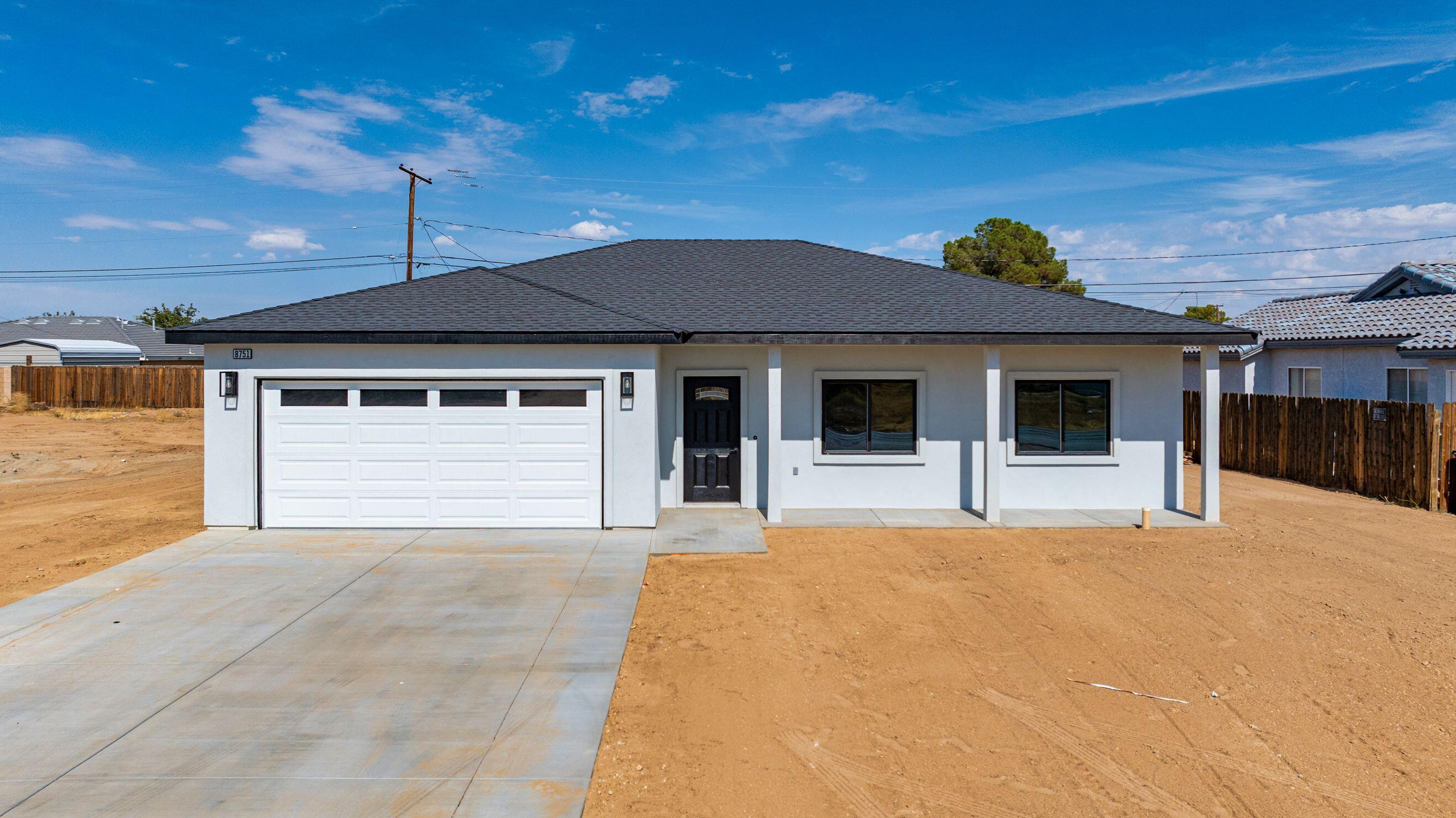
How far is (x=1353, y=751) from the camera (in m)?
4.88

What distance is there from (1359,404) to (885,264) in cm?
905

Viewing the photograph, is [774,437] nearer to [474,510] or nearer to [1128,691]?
[474,510]

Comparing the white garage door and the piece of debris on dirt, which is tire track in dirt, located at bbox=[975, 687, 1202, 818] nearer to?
the piece of debris on dirt

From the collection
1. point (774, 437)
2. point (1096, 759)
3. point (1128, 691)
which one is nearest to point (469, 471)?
point (774, 437)

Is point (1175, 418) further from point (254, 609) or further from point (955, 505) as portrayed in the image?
point (254, 609)

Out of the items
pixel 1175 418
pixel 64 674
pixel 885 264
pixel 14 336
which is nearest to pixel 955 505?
pixel 1175 418

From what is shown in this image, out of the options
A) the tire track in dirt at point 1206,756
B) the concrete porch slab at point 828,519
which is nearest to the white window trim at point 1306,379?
the concrete porch slab at point 828,519

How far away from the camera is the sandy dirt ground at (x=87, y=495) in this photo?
31.3 ft

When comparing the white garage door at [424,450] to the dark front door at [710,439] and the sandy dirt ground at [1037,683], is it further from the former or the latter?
the sandy dirt ground at [1037,683]

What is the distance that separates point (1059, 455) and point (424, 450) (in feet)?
32.9

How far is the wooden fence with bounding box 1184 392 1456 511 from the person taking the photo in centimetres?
1256

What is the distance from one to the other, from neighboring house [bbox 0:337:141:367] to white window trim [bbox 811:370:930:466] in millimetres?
45491

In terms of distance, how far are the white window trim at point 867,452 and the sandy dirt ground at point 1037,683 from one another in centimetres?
243

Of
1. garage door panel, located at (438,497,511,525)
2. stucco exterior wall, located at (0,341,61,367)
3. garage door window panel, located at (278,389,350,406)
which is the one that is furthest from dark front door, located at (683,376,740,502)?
stucco exterior wall, located at (0,341,61,367)
